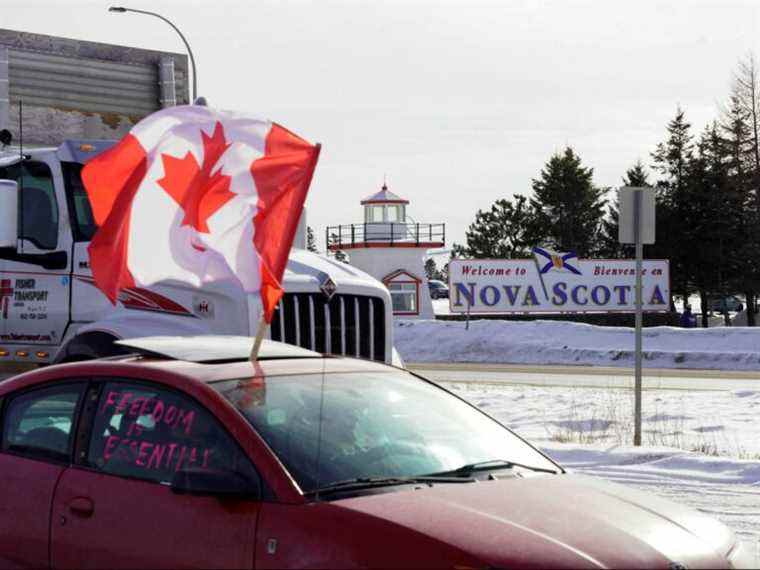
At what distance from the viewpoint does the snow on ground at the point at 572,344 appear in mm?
36875

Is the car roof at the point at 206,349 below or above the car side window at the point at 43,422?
above

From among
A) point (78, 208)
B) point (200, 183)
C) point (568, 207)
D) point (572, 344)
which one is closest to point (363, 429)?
point (200, 183)

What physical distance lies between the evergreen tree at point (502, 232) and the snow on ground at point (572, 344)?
5123 cm

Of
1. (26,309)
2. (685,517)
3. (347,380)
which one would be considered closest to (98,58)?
(26,309)

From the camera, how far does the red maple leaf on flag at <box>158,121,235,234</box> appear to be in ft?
23.2

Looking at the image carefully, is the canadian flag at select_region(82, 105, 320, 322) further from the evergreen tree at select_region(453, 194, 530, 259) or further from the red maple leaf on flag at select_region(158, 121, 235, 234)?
the evergreen tree at select_region(453, 194, 530, 259)

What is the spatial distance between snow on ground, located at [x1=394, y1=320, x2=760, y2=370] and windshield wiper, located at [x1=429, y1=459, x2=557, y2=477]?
30.0 metres

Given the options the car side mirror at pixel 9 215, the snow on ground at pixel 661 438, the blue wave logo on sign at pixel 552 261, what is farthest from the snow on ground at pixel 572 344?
the car side mirror at pixel 9 215

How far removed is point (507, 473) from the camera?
5531mm

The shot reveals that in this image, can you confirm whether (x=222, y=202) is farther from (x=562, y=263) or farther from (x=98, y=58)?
(x=562, y=263)

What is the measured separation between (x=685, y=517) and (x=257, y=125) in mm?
3300

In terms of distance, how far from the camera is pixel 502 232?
326 ft

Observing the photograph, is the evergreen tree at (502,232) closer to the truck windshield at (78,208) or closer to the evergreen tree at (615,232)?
the evergreen tree at (615,232)

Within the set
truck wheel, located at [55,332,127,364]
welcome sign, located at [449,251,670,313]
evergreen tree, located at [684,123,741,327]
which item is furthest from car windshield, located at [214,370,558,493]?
evergreen tree, located at [684,123,741,327]
